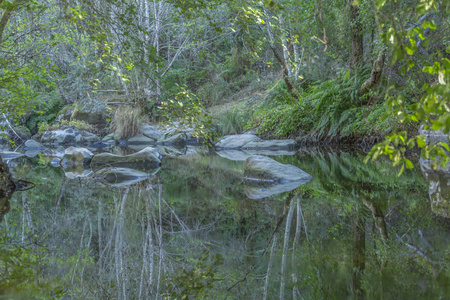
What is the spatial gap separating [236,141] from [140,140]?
455 centimetres

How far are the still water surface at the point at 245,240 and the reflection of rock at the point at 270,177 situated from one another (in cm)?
17

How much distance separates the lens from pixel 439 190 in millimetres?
3818

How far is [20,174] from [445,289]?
21.3 feet

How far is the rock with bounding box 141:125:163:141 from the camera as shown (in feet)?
50.7

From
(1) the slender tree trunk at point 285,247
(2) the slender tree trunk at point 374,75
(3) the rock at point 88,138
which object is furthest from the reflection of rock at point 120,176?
(3) the rock at point 88,138

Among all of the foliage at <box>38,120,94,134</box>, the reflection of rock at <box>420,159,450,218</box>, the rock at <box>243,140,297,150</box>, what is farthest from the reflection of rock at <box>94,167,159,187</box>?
the foliage at <box>38,120,94,134</box>

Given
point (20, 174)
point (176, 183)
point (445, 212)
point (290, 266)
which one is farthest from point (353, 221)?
point (20, 174)

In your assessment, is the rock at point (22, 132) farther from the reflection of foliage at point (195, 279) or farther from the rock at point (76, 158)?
the reflection of foliage at point (195, 279)

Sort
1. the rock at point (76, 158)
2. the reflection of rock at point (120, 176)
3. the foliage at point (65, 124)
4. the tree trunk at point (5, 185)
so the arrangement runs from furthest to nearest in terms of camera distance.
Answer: the foliage at point (65, 124) < the rock at point (76, 158) < the reflection of rock at point (120, 176) < the tree trunk at point (5, 185)

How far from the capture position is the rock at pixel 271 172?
204 inches

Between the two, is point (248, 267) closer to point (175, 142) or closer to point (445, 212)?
point (445, 212)

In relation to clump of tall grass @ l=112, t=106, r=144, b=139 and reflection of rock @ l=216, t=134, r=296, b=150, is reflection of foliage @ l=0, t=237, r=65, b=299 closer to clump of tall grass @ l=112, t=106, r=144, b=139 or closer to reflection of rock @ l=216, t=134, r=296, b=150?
reflection of rock @ l=216, t=134, r=296, b=150

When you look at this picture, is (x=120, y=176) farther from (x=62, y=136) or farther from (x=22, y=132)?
(x=22, y=132)

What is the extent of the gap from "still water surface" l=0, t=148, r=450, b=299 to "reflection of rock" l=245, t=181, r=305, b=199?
78 millimetres
